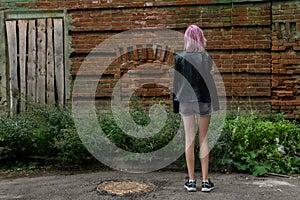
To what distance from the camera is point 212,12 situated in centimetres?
664

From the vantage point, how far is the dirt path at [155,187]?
12.8 feet

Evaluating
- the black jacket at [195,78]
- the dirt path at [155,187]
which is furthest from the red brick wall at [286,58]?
the black jacket at [195,78]

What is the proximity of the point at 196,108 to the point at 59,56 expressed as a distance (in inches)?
153

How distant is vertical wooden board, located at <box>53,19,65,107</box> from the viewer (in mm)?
6980

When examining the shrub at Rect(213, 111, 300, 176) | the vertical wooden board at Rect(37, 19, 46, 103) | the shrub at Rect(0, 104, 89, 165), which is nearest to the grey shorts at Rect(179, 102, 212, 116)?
the shrub at Rect(213, 111, 300, 176)

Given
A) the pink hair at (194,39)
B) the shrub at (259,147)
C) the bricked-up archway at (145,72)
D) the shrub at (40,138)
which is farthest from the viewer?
the bricked-up archway at (145,72)

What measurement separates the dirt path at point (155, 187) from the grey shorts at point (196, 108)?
82 cm

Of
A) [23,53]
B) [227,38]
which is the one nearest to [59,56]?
[23,53]

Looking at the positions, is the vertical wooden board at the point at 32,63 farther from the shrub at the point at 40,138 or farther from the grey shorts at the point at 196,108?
the grey shorts at the point at 196,108

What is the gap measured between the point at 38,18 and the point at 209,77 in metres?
4.28

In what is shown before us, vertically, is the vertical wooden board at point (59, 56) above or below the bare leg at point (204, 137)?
above

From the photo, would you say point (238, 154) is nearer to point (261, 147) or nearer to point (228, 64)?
point (261, 147)

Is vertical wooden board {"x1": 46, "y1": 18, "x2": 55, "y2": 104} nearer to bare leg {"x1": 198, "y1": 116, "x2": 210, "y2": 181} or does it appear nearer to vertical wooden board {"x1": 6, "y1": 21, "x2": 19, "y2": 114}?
vertical wooden board {"x1": 6, "y1": 21, "x2": 19, "y2": 114}

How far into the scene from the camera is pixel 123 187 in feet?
13.9
